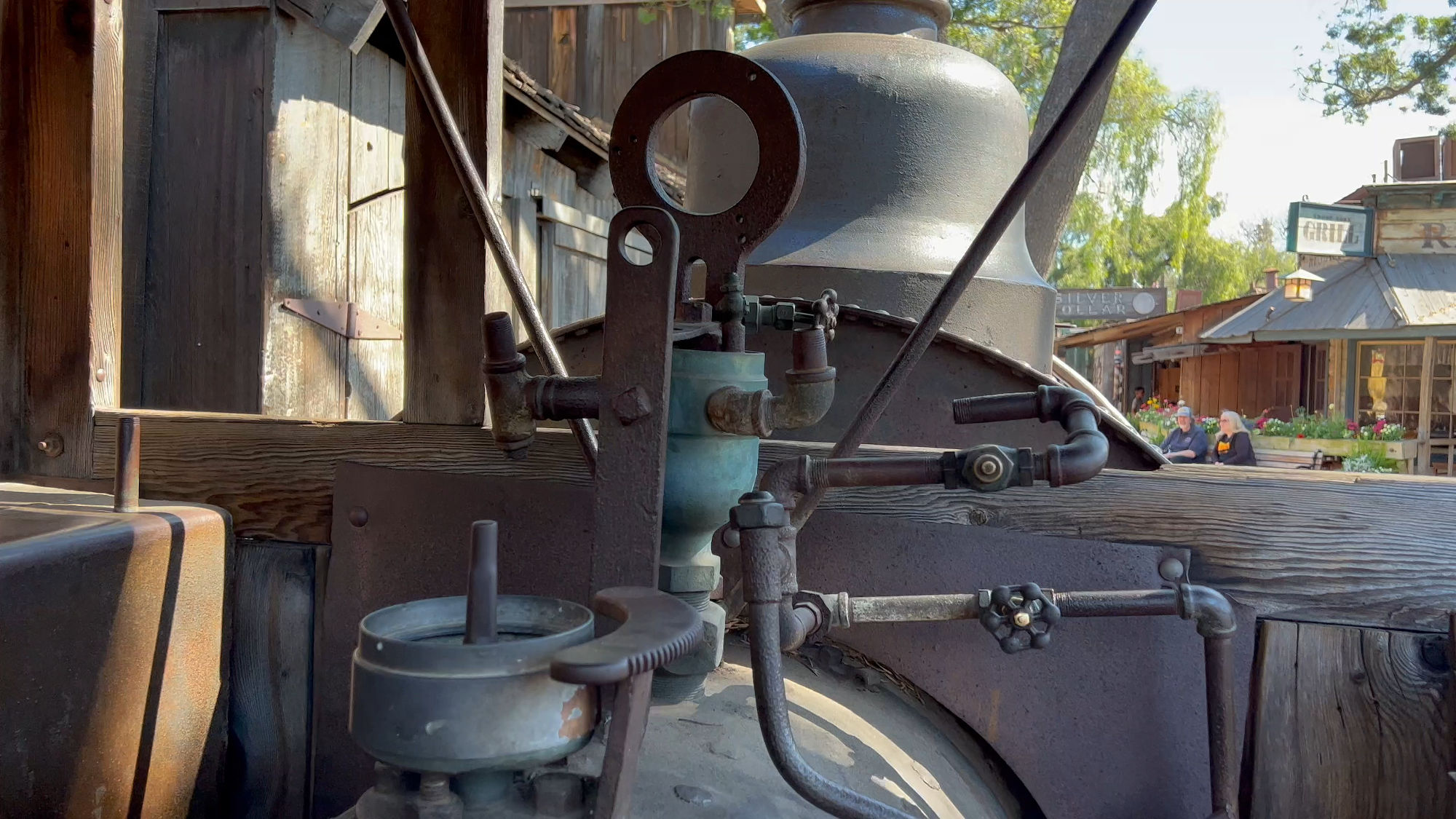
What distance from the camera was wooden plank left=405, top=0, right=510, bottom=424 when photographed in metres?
1.70

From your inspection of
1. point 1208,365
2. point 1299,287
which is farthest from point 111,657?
point 1208,365

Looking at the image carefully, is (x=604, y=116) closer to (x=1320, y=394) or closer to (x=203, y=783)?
(x=203, y=783)

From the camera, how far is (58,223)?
181cm

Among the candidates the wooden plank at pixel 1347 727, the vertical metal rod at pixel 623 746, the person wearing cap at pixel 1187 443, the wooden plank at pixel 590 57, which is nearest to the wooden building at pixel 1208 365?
the person wearing cap at pixel 1187 443

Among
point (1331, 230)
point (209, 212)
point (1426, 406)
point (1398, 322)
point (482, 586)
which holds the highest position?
point (1331, 230)

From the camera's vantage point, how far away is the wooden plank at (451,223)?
5.57 ft

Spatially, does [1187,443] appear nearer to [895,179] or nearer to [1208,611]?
[895,179]

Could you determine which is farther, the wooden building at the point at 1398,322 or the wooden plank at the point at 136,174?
the wooden building at the point at 1398,322

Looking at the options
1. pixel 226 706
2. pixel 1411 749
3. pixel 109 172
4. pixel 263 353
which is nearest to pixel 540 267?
pixel 263 353

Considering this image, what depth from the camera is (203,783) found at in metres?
1.55

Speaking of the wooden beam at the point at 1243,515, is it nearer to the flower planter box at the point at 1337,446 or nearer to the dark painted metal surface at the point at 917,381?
the dark painted metal surface at the point at 917,381

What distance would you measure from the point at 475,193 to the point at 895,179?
107 centimetres

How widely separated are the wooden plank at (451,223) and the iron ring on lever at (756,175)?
1.18 feet

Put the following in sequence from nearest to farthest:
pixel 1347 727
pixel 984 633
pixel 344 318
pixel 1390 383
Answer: pixel 1347 727 < pixel 984 633 < pixel 344 318 < pixel 1390 383
